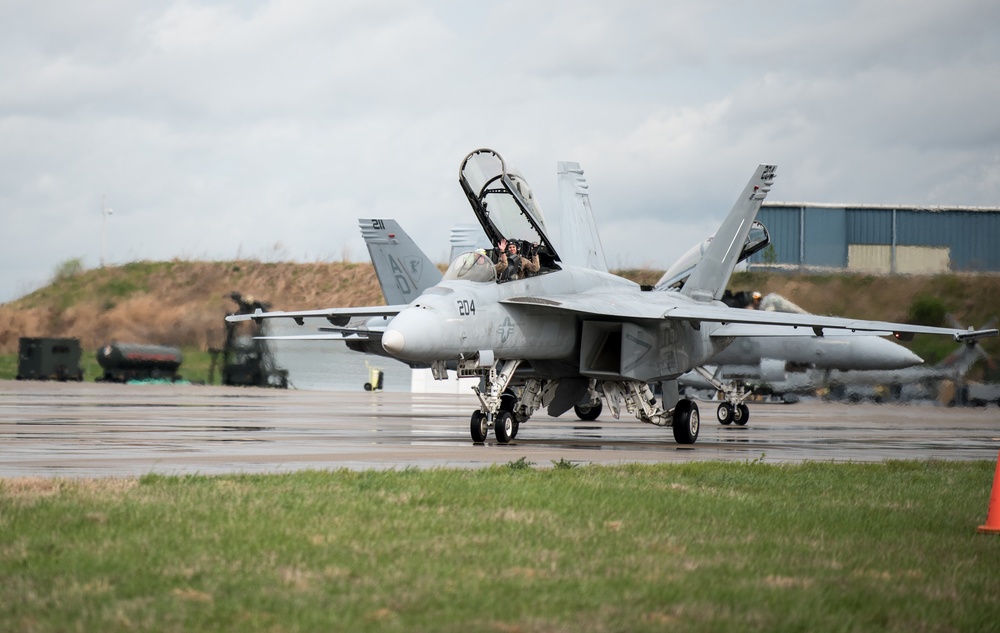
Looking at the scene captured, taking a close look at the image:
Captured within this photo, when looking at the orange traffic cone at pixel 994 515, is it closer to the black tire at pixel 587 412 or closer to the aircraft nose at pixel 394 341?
the aircraft nose at pixel 394 341

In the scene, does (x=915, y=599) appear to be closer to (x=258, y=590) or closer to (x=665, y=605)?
(x=665, y=605)

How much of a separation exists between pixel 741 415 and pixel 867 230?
28052 millimetres

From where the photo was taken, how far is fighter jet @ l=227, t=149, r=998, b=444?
14953 millimetres

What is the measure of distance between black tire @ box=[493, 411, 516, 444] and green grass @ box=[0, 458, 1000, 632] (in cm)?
655

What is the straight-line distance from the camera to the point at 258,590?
468 centimetres

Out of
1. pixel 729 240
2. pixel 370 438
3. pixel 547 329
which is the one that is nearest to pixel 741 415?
pixel 729 240

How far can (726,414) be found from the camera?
23.3 meters

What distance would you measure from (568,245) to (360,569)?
1637 centimetres

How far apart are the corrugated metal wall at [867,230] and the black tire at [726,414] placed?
24.1 m

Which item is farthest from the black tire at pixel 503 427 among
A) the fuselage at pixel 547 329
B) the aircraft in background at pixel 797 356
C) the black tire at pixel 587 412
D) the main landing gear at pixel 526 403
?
the aircraft in background at pixel 797 356

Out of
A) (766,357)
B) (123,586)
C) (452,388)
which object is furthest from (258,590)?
(452,388)

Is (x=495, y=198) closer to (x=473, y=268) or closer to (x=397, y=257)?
(x=473, y=268)

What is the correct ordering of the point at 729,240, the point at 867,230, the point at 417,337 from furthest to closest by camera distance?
the point at 867,230 → the point at 729,240 → the point at 417,337

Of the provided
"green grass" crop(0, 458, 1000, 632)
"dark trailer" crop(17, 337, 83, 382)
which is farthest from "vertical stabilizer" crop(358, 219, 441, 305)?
"dark trailer" crop(17, 337, 83, 382)
